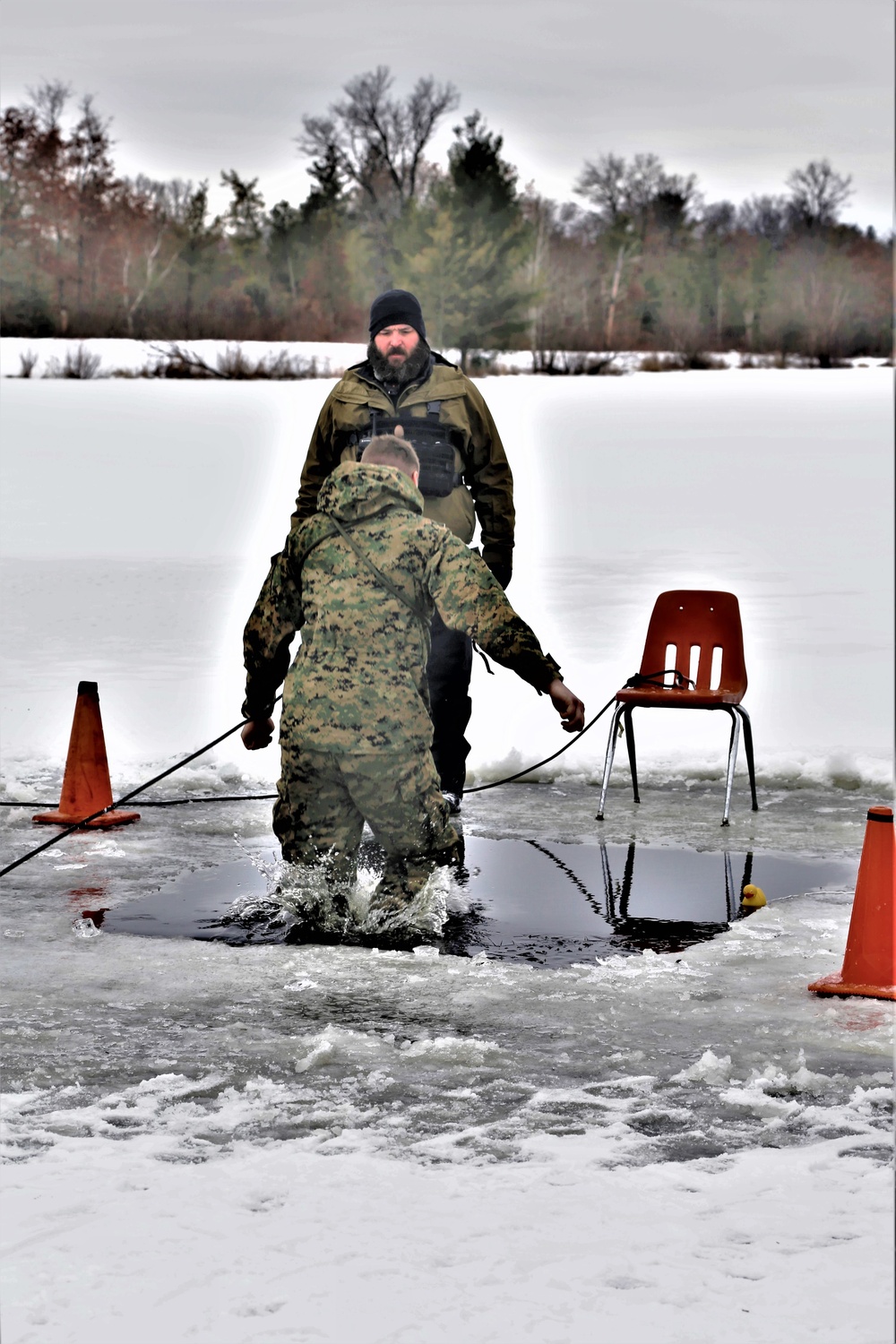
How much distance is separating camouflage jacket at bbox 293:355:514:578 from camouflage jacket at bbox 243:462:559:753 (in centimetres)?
153

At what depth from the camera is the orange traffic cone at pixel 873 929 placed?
16.9ft

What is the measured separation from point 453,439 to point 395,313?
0.60 metres

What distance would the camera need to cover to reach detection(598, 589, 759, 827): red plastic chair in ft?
25.5

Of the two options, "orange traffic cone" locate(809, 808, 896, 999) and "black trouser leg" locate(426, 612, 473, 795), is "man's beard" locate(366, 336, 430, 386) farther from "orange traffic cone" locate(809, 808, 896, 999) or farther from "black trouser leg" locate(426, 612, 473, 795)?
"orange traffic cone" locate(809, 808, 896, 999)

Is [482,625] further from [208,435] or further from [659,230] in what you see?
[659,230]

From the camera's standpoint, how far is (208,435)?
3566 centimetres

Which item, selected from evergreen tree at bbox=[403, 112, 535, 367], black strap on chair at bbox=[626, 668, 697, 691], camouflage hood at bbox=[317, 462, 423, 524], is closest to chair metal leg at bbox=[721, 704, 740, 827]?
black strap on chair at bbox=[626, 668, 697, 691]

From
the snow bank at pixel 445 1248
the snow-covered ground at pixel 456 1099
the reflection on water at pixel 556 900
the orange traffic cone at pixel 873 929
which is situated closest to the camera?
the snow bank at pixel 445 1248

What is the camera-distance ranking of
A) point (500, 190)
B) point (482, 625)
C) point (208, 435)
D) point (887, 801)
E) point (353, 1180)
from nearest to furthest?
point (353, 1180) → point (482, 625) → point (887, 801) → point (208, 435) → point (500, 190)

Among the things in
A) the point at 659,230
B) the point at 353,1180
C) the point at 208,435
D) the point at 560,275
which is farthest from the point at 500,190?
the point at 353,1180

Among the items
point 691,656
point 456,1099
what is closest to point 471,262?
point 691,656

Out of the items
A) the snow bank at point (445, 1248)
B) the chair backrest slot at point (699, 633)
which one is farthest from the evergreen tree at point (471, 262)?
the snow bank at point (445, 1248)

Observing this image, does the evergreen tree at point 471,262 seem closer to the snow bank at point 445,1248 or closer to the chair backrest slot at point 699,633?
the chair backrest slot at point 699,633

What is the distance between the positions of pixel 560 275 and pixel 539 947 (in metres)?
51.4
